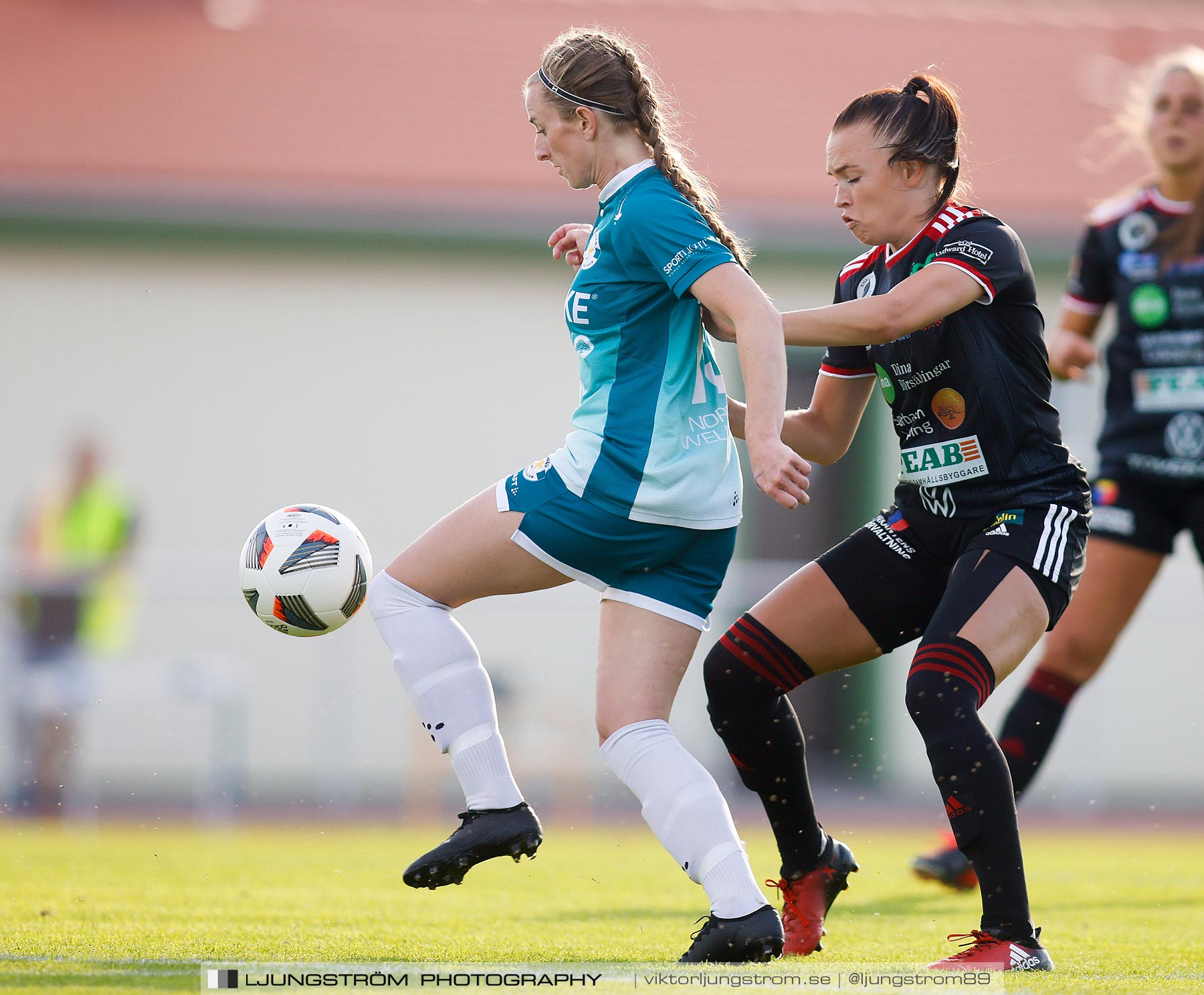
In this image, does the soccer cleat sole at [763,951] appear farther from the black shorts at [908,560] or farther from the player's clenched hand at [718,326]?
the player's clenched hand at [718,326]

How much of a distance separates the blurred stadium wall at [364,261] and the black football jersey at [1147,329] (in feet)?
16.1

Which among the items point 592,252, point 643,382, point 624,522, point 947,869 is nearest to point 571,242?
point 592,252

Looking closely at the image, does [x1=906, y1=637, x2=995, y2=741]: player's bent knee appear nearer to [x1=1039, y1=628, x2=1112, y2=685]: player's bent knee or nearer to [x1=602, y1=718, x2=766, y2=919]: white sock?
[x1=602, y1=718, x2=766, y2=919]: white sock

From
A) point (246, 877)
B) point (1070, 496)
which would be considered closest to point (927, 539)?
point (1070, 496)

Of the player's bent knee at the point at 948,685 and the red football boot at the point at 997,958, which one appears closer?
the red football boot at the point at 997,958

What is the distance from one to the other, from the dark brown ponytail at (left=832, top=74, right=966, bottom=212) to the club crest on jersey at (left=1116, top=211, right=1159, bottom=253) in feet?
6.14

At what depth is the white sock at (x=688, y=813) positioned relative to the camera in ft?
11.4

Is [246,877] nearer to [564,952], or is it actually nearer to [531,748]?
[564,952]

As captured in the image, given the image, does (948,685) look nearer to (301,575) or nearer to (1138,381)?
(301,575)

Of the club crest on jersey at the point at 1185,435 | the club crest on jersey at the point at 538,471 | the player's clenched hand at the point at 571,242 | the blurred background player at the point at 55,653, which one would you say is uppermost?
the player's clenched hand at the point at 571,242

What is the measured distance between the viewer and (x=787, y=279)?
11914 mm

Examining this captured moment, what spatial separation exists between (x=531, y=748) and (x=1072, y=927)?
17.6 ft

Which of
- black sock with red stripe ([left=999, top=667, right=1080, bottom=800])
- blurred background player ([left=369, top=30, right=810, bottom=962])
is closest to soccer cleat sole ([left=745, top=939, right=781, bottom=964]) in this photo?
blurred background player ([left=369, top=30, right=810, bottom=962])

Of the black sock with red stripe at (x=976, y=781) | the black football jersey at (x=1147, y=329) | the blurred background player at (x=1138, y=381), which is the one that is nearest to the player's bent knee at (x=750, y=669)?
the black sock with red stripe at (x=976, y=781)
